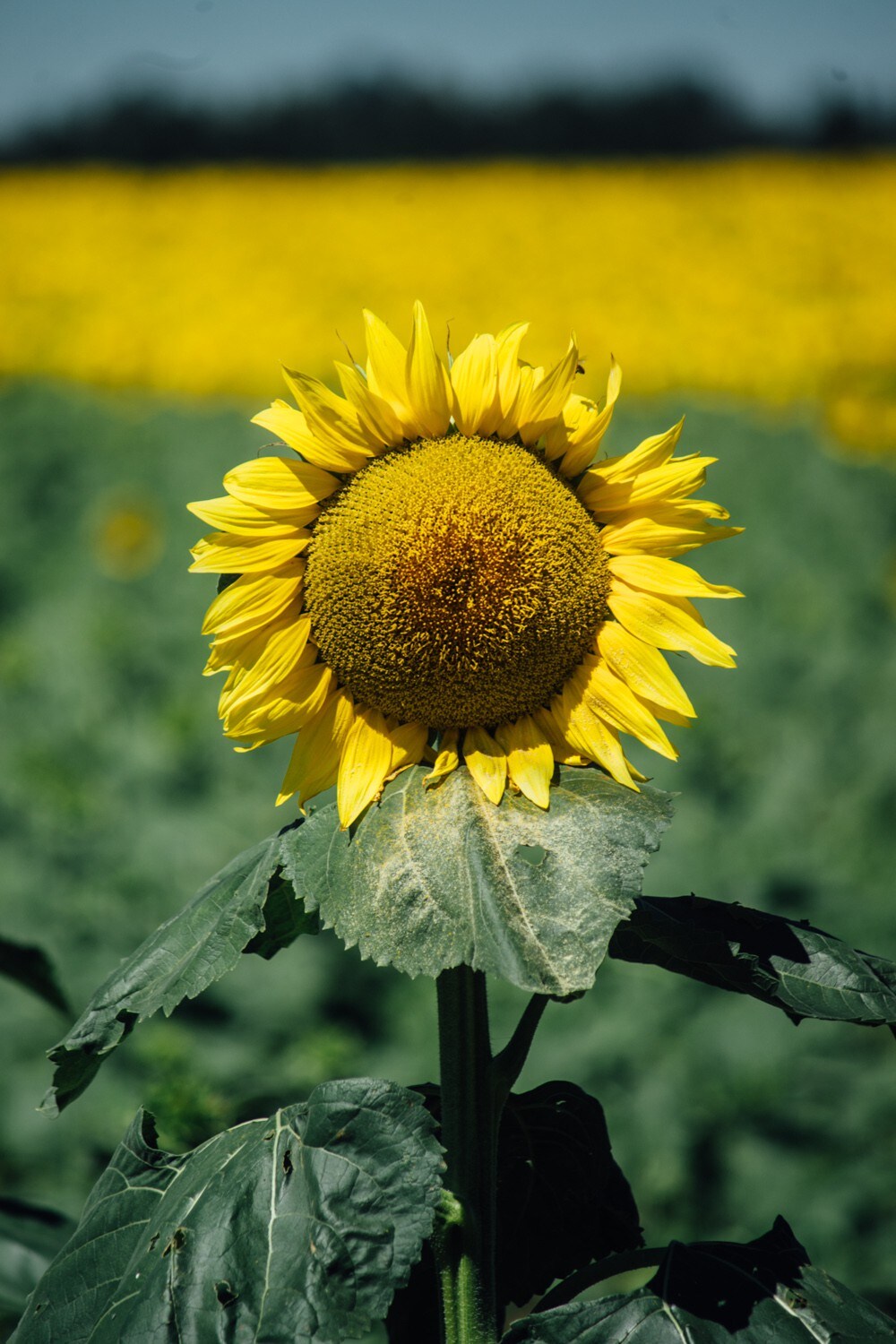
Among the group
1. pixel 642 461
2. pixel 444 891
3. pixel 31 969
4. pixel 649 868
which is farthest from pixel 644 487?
pixel 649 868

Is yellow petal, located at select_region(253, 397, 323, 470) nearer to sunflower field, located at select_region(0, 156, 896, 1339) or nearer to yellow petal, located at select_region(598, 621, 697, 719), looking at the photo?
sunflower field, located at select_region(0, 156, 896, 1339)


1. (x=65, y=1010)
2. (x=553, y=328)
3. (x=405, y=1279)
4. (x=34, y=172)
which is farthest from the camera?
(x=34, y=172)

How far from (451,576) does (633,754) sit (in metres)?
3.64

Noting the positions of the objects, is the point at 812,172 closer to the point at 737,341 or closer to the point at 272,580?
the point at 737,341

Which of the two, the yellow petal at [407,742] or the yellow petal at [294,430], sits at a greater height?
the yellow petal at [294,430]

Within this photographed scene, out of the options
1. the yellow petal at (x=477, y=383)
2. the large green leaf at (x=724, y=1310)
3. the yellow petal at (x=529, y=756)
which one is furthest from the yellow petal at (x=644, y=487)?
the large green leaf at (x=724, y=1310)

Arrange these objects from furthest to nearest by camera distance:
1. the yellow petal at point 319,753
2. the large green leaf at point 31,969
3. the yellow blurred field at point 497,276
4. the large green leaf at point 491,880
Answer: the yellow blurred field at point 497,276 → the large green leaf at point 31,969 → the yellow petal at point 319,753 → the large green leaf at point 491,880

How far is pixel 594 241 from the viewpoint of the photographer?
1145cm

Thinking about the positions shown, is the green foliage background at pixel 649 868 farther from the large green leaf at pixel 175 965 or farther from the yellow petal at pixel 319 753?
the yellow petal at pixel 319 753

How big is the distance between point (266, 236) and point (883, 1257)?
11.0 m

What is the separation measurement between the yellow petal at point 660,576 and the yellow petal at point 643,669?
0.17 feet

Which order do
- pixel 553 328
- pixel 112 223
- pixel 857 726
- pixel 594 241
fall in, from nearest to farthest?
pixel 857 726, pixel 553 328, pixel 594 241, pixel 112 223

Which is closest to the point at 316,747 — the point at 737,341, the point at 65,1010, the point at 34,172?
the point at 65,1010

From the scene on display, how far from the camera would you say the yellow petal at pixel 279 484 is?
1268 mm
